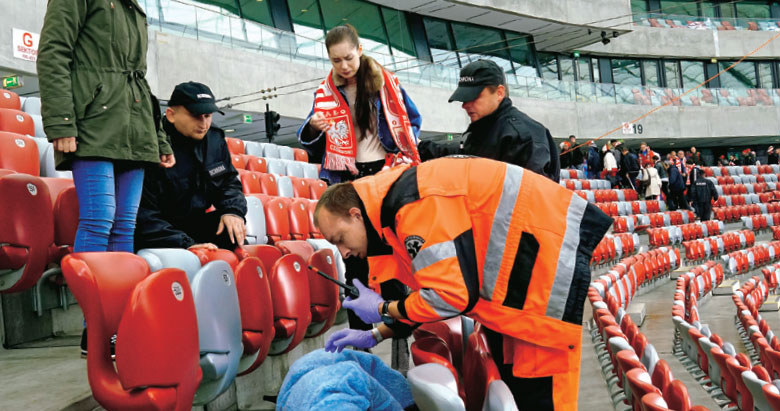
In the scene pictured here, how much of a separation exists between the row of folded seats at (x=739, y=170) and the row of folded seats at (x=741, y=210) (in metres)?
1.91

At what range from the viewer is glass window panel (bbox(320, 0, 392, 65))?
14234 millimetres

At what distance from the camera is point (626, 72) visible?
20297 millimetres

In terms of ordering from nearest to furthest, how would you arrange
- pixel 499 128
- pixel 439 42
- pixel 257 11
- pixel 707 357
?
pixel 499 128
pixel 707 357
pixel 257 11
pixel 439 42

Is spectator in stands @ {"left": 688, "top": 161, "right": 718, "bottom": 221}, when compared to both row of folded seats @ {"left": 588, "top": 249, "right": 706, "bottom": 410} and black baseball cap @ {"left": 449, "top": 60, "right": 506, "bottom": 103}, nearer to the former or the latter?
row of folded seats @ {"left": 588, "top": 249, "right": 706, "bottom": 410}

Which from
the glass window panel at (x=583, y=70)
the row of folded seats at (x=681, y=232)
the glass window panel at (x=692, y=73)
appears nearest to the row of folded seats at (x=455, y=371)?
the row of folded seats at (x=681, y=232)

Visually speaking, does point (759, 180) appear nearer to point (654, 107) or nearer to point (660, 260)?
point (654, 107)

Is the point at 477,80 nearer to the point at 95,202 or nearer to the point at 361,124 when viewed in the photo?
the point at 361,124

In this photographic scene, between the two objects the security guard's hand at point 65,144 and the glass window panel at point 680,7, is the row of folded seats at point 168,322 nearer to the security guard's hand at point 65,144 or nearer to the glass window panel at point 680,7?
the security guard's hand at point 65,144

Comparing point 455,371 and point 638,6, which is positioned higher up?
point 638,6

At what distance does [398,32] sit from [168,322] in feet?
48.1

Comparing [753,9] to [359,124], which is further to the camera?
[753,9]

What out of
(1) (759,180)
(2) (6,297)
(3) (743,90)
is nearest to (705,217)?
(1) (759,180)

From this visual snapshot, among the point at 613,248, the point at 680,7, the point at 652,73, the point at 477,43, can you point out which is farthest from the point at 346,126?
the point at 680,7

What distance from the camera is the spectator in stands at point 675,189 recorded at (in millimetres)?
12961
